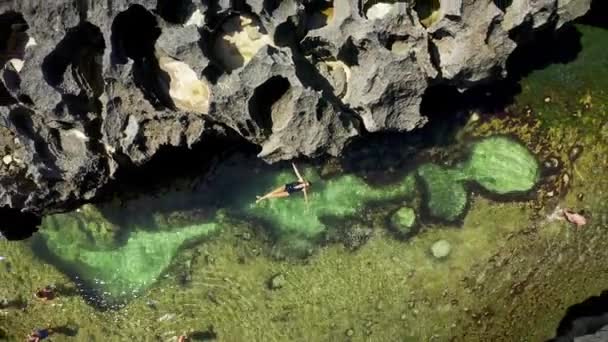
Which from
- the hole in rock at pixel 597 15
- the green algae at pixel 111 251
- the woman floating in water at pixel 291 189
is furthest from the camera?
the green algae at pixel 111 251

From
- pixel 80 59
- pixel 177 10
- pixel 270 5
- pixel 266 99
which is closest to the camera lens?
pixel 270 5

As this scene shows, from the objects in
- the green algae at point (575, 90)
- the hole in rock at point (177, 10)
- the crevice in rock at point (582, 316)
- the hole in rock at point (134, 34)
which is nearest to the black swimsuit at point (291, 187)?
the hole in rock at point (134, 34)

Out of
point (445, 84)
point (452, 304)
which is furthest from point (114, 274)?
point (445, 84)

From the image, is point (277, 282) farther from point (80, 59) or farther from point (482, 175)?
point (80, 59)

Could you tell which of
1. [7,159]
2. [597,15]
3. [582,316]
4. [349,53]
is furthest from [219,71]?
[582,316]

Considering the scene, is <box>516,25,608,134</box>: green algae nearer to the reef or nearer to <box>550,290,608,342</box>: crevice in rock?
the reef

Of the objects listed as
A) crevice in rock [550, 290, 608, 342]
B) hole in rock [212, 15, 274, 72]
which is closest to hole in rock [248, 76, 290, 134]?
hole in rock [212, 15, 274, 72]

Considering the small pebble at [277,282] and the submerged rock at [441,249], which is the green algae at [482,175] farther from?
the small pebble at [277,282]
